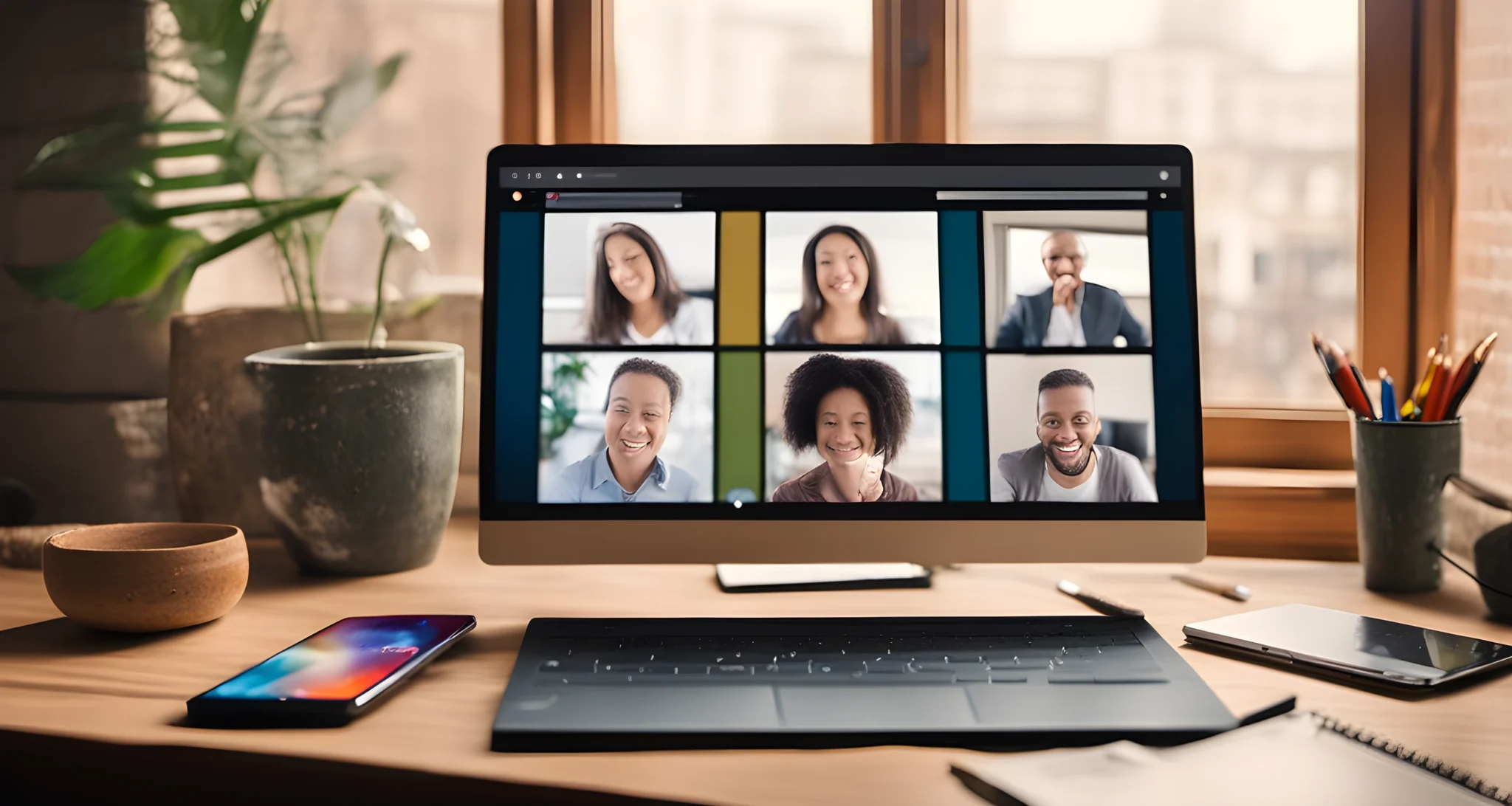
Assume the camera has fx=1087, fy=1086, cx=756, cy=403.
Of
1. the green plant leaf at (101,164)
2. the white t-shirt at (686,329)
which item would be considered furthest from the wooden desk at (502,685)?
the green plant leaf at (101,164)

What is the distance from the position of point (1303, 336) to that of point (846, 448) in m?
0.71

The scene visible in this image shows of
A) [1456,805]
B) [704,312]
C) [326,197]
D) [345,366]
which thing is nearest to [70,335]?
[326,197]

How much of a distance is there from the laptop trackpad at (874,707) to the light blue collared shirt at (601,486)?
243 millimetres

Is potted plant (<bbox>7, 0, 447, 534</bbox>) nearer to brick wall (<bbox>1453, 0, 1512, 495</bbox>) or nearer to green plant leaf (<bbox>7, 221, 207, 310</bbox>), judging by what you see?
green plant leaf (<bbox>7, 221, 207, 310</bbox>)

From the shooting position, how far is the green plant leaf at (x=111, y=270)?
48.4 inches

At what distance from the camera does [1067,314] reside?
3.10 ft

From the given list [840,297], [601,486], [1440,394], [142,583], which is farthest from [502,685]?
[1440,394]

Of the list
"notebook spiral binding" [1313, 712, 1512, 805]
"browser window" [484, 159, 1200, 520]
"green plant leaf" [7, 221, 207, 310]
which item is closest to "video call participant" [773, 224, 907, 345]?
"browser window" [484, 159, 1200, 520]

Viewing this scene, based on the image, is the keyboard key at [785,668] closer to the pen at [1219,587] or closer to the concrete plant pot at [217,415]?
the pen at [1219,587]

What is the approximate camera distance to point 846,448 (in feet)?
3.07

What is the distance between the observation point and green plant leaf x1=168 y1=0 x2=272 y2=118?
124cm

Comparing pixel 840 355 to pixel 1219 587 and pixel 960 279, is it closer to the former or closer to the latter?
pixel 960 279

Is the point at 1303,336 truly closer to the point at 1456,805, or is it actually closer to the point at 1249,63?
the point at 1249,63

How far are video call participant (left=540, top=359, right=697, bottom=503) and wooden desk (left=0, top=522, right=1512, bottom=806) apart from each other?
0.12 meters
